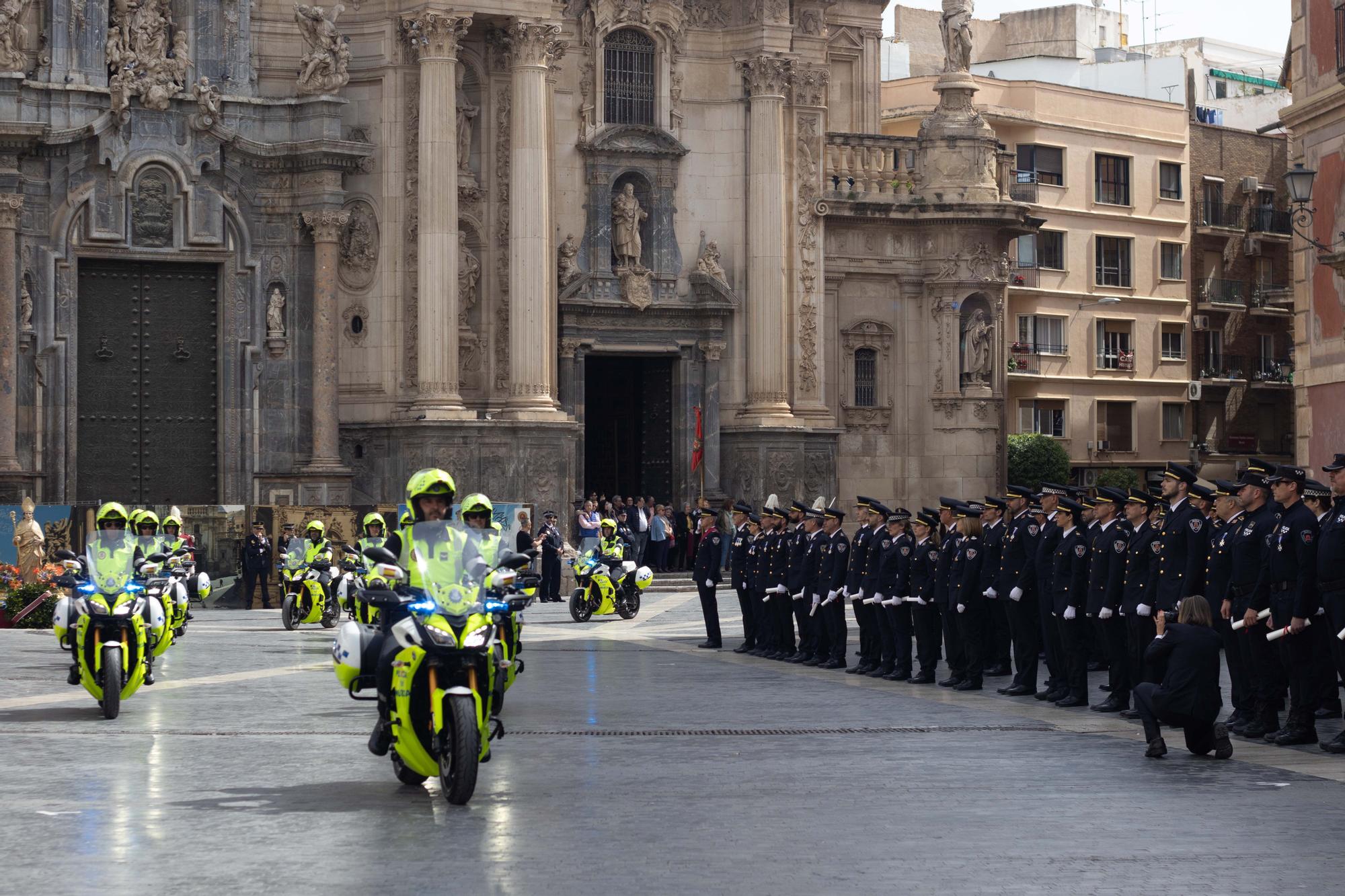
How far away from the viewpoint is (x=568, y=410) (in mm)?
42062

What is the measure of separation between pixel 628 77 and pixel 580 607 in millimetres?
14585

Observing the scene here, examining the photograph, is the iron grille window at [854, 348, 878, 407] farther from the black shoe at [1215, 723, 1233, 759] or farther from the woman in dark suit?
the black shoe at [1215, 723, 1233, 759]

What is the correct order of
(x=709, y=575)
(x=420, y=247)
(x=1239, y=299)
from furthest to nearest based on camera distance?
(x=1239, y=299), (x=420, y=247), (x=709, y=575)

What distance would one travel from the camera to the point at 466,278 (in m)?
40.7

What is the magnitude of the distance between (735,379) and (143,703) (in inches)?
1008

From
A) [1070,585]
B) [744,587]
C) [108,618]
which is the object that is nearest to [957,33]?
[744,587]

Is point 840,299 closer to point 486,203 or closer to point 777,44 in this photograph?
point 777,44

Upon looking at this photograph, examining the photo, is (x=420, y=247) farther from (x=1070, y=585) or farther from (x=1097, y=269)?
(x=1097, y=269)

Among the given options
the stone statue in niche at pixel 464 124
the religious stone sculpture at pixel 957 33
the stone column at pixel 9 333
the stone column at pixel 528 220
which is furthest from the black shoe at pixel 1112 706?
the religious stone sculpture at pixel 957 33

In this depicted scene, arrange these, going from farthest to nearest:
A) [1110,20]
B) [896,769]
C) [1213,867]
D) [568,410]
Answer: [1110,20] < [568,410] < [896,769] < [1213,867]

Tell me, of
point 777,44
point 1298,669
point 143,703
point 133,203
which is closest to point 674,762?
point 1298,669

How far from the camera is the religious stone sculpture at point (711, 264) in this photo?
43469 mm

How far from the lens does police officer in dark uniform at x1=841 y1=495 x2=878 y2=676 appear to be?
77.6 ft

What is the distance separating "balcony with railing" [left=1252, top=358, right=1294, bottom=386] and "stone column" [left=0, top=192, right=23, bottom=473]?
135 ft
